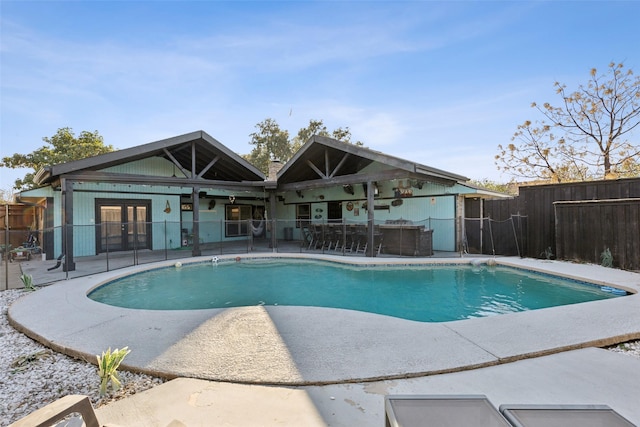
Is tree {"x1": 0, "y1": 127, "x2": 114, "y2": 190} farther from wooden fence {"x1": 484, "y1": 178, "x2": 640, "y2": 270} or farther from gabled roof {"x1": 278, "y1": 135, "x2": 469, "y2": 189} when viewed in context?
wooden fence {"x1": 484, "y1": 178, "x2": 640, "y2": 270}

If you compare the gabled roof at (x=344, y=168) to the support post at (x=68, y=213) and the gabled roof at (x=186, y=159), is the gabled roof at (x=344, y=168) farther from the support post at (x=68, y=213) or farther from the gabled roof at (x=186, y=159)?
the support post at (x=68, y=213)

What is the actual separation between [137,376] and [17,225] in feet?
51.8

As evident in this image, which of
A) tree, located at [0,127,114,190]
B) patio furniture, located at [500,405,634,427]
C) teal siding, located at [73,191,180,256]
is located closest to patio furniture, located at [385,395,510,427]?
patio furniture, located at [500,405,634,427]

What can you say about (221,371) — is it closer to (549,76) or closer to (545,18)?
(545,18)

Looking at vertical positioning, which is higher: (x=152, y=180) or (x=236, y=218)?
(x=152, y=180)

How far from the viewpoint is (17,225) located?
13.1 metres

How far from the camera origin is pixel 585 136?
13867 mm

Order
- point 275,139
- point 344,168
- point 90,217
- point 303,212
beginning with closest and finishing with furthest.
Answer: point 90,217 → point 344,168 → point 303,212 → point 275,139

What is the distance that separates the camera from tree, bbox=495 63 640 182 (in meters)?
12.6

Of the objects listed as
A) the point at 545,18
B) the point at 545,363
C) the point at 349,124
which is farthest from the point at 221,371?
the point at 349,124

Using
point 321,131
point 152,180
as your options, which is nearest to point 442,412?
point 152,180

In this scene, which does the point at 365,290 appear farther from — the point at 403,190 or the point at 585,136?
the point at 585,136

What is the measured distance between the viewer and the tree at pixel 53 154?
1628 centimetres

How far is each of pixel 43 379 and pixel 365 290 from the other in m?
4.97
